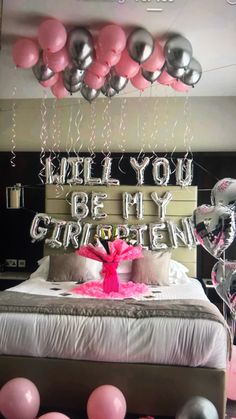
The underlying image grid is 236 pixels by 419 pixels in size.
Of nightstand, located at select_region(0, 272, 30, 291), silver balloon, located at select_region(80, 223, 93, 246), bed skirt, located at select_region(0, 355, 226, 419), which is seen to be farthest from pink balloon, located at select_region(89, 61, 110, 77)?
nightstand, located at select_region(0, 272, 30, 291)

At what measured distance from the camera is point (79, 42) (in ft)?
8.25

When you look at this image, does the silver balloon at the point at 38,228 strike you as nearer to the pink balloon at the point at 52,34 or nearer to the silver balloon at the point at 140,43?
the pink balloon at the point at 52,34

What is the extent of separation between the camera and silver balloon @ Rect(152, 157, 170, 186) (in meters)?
4.10

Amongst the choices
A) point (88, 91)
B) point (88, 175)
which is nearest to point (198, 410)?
point (88, 91)

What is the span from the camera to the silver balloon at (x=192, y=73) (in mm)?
2836

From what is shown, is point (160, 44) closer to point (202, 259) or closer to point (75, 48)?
point (75, 48)

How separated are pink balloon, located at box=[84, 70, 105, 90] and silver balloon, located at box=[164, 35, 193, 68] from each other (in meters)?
0.61

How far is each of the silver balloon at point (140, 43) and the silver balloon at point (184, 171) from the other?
1697 mm

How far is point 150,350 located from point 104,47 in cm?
183

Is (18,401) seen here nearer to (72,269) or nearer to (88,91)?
(72,269)

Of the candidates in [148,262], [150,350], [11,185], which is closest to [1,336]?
[150,350]

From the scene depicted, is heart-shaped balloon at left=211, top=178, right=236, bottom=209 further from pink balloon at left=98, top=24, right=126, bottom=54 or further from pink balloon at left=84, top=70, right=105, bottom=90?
pink balloon at left=84, top=70, right=105, bottom=90

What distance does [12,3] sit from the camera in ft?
7.66

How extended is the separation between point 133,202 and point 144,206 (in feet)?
A: 0.42
